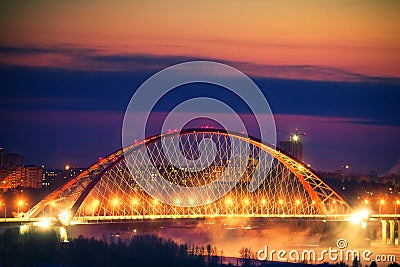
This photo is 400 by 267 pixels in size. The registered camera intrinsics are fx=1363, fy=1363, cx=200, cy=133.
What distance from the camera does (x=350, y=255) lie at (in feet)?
284

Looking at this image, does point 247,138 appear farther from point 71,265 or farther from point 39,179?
point 39,179

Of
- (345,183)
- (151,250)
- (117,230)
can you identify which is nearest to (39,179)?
(345,183)

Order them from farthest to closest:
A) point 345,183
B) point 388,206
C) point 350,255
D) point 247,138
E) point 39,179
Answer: point 39,179
point 345,183
point 388,206
point 247,138
point 350,255

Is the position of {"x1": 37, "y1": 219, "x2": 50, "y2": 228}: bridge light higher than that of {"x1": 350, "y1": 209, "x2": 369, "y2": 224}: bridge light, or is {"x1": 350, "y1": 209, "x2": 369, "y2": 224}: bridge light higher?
{"x1": 350, "y1": 209, "x2": 369, "y2": 224}: bridge light

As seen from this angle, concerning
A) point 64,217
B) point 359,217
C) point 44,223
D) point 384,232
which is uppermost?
point 359,217

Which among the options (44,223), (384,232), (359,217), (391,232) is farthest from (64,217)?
(391,232)

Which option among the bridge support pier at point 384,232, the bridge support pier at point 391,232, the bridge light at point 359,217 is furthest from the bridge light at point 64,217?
the bridge support pier at point 391,232

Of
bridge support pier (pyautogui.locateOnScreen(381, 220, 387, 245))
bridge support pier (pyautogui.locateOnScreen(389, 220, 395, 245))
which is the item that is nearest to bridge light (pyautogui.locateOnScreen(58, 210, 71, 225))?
bridge support pier (pyautogui.locateOnScreen(381, 220, 387, 245))

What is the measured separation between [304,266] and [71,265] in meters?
13.4

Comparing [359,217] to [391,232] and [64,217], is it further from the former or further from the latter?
[64,217]

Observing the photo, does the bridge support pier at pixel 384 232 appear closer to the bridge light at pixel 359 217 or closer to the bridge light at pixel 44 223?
the bridge light at pixel 359 217

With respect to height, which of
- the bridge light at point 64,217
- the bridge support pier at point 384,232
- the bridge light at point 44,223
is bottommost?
the bridge light at point 44,223

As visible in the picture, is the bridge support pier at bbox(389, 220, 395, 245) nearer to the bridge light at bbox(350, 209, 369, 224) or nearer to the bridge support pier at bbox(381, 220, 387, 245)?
the bridge support pier at bbox(381, 220, 387, 245)

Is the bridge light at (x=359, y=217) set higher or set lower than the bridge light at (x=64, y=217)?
higher
